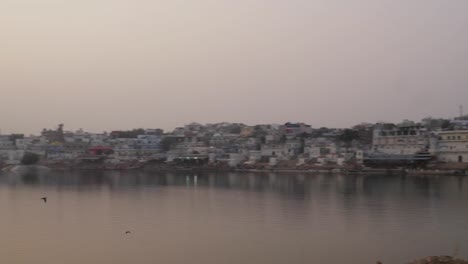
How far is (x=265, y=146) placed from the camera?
49875 millimetres

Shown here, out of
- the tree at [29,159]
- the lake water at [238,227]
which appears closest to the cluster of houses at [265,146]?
the tree at [29,159]

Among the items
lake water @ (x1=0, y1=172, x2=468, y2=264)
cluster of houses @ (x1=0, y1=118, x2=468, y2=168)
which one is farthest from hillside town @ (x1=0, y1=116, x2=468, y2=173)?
lake water @ (x1=0, y1=172, x2=468, y2=264)

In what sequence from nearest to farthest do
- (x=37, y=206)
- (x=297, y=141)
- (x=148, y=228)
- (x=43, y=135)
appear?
(x=148, y=228) → (x=37, y=206) → (x=297, y=141) → (x=43, y=135)

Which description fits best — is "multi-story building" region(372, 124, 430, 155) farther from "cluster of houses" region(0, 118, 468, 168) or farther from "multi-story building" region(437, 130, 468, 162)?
"multi-story building" region(437, 130, 468, 162)

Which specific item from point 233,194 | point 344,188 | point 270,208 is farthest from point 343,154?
point 270,208

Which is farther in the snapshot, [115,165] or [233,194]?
[115,165]

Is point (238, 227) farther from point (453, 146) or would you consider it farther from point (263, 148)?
point (263, 148)

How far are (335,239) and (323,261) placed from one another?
82.2 inches

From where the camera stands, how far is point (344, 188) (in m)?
26.7

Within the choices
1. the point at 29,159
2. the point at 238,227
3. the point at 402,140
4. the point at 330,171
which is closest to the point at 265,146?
the point at 330,171

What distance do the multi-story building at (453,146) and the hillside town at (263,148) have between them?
0.06 m

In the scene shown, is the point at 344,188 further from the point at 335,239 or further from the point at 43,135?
the point at 43,135

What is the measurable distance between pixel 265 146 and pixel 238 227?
114 ft

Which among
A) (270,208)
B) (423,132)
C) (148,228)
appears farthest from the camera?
(423,132)
